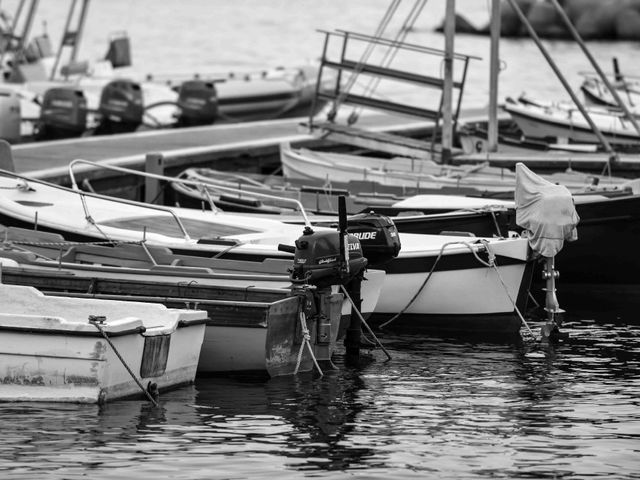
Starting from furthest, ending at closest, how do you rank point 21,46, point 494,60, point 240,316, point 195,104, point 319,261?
point 21,46 < point 195,104 < point 494,60 < point 319,261 < point 240,316

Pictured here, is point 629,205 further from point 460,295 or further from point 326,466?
point 326,466

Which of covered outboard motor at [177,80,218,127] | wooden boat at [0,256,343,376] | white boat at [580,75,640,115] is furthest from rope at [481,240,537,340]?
covered outboard motor at [177,80,218,127]

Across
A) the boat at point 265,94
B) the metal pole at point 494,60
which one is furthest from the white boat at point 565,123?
the boat at point 265,94

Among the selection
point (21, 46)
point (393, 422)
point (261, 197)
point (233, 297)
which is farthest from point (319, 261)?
point (21, 46)

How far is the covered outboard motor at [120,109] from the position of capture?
1221 inches

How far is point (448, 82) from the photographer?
22406 millimetres

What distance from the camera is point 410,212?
62.3ft

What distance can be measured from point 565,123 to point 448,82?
304 inches

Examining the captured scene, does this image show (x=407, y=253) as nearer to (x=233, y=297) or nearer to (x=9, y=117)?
(x=233, y=297)

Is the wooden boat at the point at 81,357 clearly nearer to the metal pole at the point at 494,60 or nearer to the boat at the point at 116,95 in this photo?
the metal pole at the point at 494,60

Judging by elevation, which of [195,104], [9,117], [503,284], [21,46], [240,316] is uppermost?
[21,46]

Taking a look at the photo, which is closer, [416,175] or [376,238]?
[376,238]

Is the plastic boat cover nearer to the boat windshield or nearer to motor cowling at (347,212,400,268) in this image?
motor cowling at (347,212,400,268)

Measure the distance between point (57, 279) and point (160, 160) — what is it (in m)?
8.01
